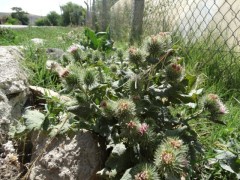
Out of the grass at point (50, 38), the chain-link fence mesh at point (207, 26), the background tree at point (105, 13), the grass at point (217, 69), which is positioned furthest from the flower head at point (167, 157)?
the background tree at point (105, 13)

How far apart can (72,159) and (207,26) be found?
2570 millimetres

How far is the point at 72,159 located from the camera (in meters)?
1.66

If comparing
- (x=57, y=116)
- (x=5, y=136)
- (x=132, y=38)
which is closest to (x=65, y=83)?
(x=57, y=116)

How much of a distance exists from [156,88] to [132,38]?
334cm

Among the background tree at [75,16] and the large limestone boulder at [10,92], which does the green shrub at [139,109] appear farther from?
the background tree at [75,16]

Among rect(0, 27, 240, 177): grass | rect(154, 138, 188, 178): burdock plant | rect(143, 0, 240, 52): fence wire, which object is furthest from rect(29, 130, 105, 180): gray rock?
rect(143, 0, 240, 52): fence wire

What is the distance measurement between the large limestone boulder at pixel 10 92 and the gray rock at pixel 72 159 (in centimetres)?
46

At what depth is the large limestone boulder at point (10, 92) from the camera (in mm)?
2124

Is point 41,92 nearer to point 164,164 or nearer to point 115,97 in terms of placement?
point 115,97

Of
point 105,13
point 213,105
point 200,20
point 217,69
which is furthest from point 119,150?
point 105,13

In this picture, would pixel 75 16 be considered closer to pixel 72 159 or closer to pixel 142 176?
pixel 72 159

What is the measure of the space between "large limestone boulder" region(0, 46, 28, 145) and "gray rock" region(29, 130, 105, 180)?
0.46 metres

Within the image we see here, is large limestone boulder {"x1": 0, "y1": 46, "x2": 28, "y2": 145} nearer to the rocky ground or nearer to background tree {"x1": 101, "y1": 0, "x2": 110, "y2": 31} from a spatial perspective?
the rocky ground

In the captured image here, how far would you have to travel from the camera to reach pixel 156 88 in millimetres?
1670
